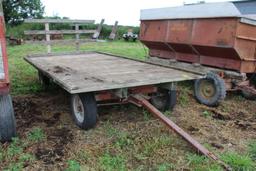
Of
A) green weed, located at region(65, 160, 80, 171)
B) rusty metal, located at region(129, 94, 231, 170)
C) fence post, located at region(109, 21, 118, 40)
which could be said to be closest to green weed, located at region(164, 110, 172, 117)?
rusty metal, located at region(129, 94, 231, 170)

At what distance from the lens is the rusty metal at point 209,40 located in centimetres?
584

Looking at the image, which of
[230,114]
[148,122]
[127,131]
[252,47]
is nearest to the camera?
[127,131]

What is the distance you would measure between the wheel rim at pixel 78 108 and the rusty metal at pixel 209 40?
2.94m

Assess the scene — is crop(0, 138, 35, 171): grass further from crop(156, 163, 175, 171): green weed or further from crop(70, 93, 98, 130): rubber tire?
crop(156, 163, 175, 171): green weed

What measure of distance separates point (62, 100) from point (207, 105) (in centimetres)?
277

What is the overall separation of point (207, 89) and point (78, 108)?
2.68 metres

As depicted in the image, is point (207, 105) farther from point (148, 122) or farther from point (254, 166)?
point (254, 166)

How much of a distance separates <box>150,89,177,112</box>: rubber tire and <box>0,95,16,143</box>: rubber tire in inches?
90.7

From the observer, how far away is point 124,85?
417cm

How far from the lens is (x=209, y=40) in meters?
6.32

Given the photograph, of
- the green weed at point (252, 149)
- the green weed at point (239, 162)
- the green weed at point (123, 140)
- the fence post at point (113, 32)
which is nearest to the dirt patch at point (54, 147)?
the green weed at point (123, 140)

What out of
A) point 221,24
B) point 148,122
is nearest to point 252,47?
point 221,24

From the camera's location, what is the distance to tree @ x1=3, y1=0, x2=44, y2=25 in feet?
64.6

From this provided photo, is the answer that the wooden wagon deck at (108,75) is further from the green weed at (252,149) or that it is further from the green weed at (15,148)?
the green weed at (252,149)
